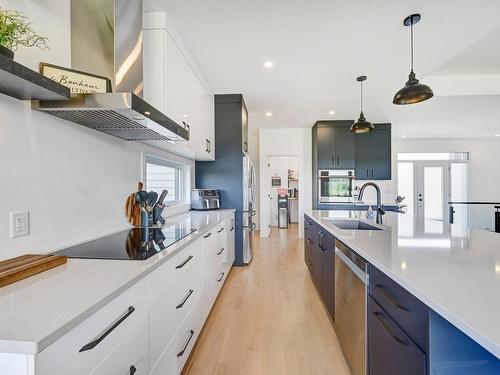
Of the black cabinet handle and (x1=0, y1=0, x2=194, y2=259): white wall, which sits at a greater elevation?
(x1=0, y1=0, x2=194, y2=259): white wall

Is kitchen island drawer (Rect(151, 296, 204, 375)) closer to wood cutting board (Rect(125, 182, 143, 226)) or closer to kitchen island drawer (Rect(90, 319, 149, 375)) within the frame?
kitchen island drawer (Rect(90, 319, 149, 375))

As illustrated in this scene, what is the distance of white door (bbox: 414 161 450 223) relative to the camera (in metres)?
7.18

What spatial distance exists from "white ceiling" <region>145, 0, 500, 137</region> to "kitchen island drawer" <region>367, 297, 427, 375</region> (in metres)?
2.07

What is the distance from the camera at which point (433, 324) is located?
0.76m

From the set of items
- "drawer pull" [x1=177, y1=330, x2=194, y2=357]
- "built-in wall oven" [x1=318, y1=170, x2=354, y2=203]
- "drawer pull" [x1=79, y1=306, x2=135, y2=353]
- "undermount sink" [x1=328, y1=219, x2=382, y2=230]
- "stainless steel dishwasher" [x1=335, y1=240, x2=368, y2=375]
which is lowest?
"drawer pull" [x1=177, y1=330, x2=194, y2=357]

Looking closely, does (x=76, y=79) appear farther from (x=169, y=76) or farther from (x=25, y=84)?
(x=169, y=76)

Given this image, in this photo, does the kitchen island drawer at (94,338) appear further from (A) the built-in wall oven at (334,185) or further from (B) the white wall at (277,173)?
(B) the white wall at (277,173)

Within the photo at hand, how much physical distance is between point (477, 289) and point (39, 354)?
1182 millimetres

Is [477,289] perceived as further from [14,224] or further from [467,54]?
[467,54]

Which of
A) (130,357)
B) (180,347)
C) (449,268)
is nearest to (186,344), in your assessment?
(180,347)

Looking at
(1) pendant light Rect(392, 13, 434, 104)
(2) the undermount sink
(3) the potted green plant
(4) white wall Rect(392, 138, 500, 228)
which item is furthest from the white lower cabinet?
(4) white wall Rect(392, 138, 500, 228)

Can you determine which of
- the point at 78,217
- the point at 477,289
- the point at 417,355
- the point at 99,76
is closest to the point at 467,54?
the point at 477,289

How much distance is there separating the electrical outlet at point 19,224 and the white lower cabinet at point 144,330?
620 mm

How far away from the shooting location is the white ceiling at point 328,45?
192cm
